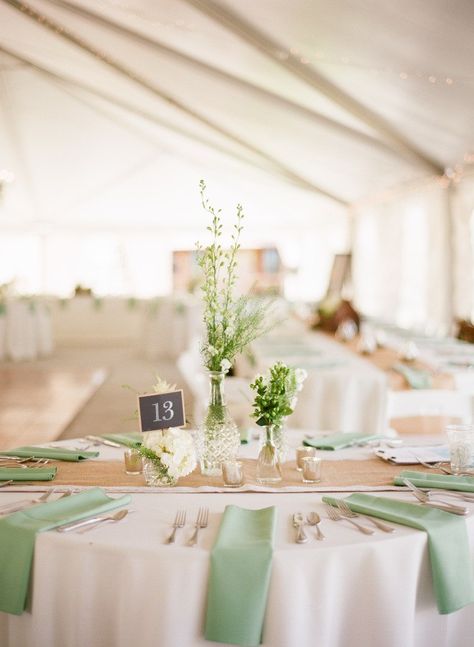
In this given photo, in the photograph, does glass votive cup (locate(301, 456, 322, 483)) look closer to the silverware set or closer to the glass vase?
the glass vase

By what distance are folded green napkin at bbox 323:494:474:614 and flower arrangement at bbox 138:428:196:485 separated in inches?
19.0

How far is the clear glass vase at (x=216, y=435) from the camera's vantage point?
2.06 m

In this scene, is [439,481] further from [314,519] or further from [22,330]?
[22,330]

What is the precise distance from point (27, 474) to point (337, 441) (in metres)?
0.98

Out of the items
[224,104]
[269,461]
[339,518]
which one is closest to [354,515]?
[339,518]

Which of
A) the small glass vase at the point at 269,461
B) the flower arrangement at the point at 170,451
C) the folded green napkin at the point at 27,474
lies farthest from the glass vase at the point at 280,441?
the folded green napkin at the point at 27,474

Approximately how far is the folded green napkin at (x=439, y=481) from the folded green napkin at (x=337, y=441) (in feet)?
1.18

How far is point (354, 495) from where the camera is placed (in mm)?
1833

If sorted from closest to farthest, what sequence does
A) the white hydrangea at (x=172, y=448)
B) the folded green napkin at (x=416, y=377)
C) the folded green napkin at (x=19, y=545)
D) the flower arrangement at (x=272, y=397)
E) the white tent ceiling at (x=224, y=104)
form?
the folded green napkin at (x=19, y=545), the white hydrangea at (x=172, y=448), the flower arrangement at (x=272, y=397), the folded green napkin at (x=416, y=377), the white tent ceiling at (x=224, y=104)

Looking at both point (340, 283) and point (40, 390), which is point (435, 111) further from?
point (40, 390)

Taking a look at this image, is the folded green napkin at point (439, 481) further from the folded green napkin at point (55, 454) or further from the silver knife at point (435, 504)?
the folded green napkin at point (55, 454)

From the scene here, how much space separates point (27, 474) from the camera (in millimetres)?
2008

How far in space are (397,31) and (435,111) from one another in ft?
6.31

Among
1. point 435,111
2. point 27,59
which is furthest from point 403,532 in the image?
point 27,59
